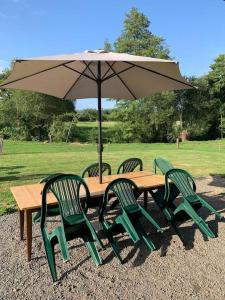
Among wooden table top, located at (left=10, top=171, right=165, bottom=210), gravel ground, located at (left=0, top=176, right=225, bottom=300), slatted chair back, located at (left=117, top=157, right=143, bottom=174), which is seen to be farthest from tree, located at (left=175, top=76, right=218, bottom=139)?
gravel ground, located at (left=0, top=176, right=225, bottom=300)

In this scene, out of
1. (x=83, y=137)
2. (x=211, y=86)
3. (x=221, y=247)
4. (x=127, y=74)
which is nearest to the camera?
(x=221, y=247)

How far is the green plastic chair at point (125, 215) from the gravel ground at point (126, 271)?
21 centimetres

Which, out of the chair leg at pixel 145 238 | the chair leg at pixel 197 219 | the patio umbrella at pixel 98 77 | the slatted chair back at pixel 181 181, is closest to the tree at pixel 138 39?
the patio umbrella at pixel 98 77

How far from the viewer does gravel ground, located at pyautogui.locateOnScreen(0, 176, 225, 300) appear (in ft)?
10.7

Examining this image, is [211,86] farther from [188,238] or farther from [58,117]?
[188,238]

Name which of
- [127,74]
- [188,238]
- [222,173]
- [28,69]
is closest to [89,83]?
[127,74]

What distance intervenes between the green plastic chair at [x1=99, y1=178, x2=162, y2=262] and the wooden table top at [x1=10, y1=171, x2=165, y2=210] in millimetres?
249

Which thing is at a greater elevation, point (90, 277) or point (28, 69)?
point (28, 69)

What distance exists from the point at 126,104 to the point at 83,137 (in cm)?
558

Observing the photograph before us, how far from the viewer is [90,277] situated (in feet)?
11.6

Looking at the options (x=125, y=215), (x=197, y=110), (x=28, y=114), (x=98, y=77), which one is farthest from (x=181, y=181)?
(x=28, y=114)

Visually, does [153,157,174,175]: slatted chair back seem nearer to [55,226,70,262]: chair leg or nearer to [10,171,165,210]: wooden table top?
[10,171,165,210]: wooden table top

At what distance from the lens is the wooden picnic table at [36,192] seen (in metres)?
3.87

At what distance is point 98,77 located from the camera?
5.09 metres
